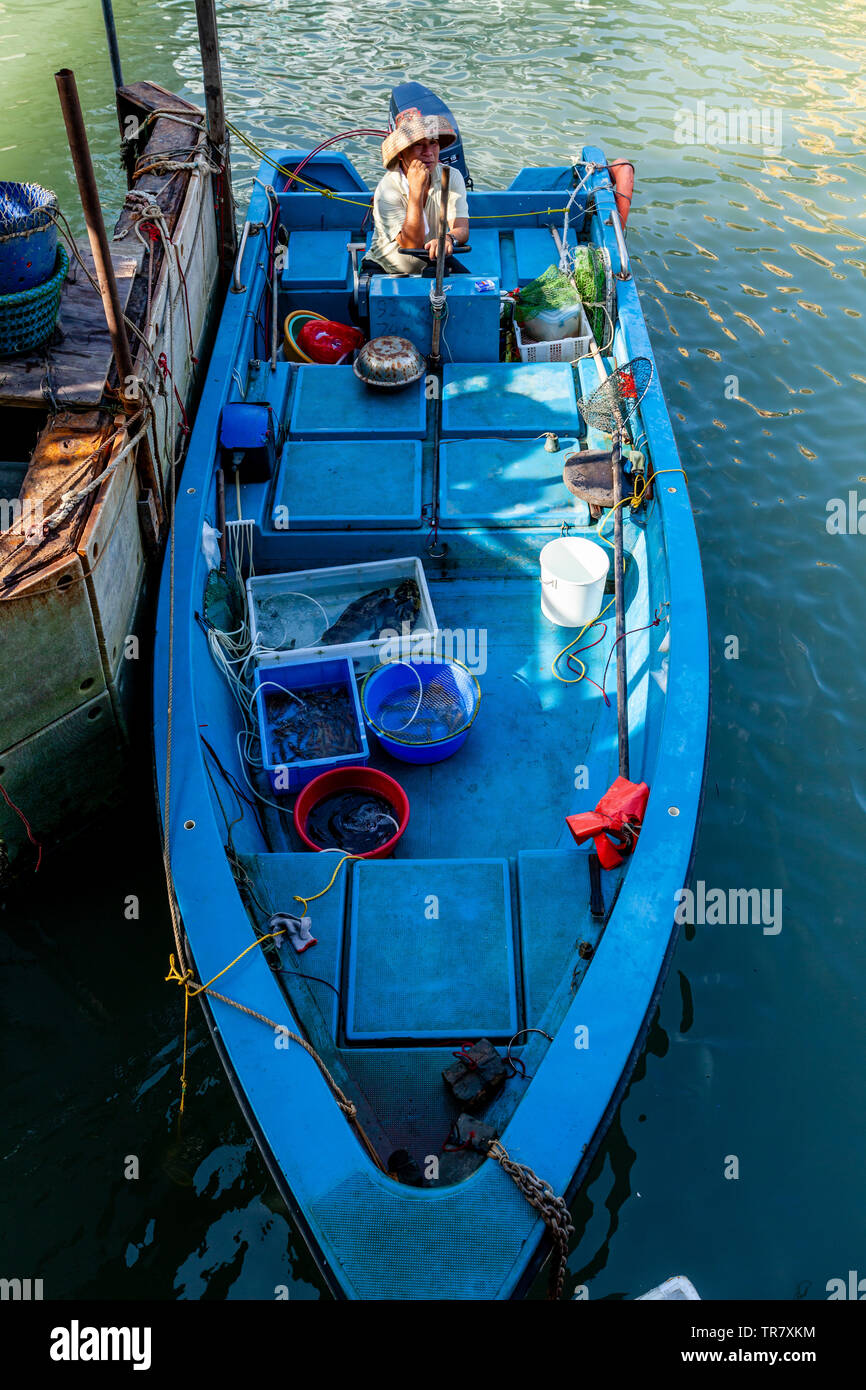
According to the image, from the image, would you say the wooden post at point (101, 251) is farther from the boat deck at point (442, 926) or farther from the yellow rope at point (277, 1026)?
the yellow rope at point (277, 1026)

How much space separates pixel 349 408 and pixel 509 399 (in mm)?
1005

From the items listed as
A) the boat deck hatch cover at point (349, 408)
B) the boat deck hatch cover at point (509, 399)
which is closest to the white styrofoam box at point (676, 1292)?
the boat deck hatch cover at point (509, 399)

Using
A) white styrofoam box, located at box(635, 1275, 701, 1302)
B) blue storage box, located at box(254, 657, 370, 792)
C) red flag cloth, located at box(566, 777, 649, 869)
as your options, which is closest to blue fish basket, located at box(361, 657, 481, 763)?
blue storage box, located at box(254, 657, 370, 792)

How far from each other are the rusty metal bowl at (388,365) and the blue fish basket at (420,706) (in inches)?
83.0

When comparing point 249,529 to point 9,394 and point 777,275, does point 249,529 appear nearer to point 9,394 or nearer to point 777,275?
point 9,394

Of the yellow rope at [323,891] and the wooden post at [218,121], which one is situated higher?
the wooden post at [218,121]

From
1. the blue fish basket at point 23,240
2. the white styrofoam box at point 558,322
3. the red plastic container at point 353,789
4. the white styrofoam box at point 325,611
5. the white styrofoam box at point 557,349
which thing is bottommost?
the red plastic container at point 353,789

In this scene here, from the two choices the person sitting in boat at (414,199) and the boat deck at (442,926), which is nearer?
the boat deck at (442,926)

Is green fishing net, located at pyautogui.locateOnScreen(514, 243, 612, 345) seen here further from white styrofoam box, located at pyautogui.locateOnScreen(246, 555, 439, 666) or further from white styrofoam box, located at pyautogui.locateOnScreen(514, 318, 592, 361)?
white styrofoam box, located at pyautogui.locateOnScreen(246, 555, 439, 666)

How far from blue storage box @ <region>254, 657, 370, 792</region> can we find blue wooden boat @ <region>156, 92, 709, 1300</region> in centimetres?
8

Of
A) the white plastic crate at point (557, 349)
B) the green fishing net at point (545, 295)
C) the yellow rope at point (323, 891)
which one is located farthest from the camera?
the green fishing net at point (545, 295)

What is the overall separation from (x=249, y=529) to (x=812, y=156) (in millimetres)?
10325

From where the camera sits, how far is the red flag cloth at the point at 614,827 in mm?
3660

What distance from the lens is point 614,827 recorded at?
12.0 feet
